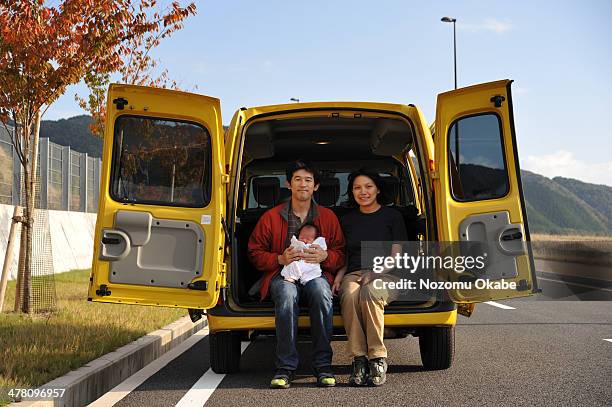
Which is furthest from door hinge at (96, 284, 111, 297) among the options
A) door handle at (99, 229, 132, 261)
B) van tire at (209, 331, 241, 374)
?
van tire at (209, 331, 241, 374)

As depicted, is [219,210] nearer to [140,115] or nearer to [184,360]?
[140,115]

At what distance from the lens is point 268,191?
897 centimetres

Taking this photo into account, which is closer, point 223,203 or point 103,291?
point 103,291

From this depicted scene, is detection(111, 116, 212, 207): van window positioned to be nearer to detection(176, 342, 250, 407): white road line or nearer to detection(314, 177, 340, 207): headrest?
detection(176, 342, 250, 407): white road line

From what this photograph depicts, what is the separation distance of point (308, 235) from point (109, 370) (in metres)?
1.85

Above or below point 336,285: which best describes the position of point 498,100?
above

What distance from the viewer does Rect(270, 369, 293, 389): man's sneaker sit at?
6.22 m

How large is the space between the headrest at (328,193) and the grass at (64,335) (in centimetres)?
220

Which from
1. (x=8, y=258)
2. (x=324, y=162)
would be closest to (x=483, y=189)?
(x=324, y=162)

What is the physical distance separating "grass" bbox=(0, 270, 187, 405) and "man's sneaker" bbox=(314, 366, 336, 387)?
182cm

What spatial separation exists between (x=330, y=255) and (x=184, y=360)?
1903mm

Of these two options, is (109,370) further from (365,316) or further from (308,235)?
(365,316)

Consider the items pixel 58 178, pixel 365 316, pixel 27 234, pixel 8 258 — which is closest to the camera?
pixel 365 316

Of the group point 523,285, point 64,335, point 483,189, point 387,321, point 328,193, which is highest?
point 328,193
